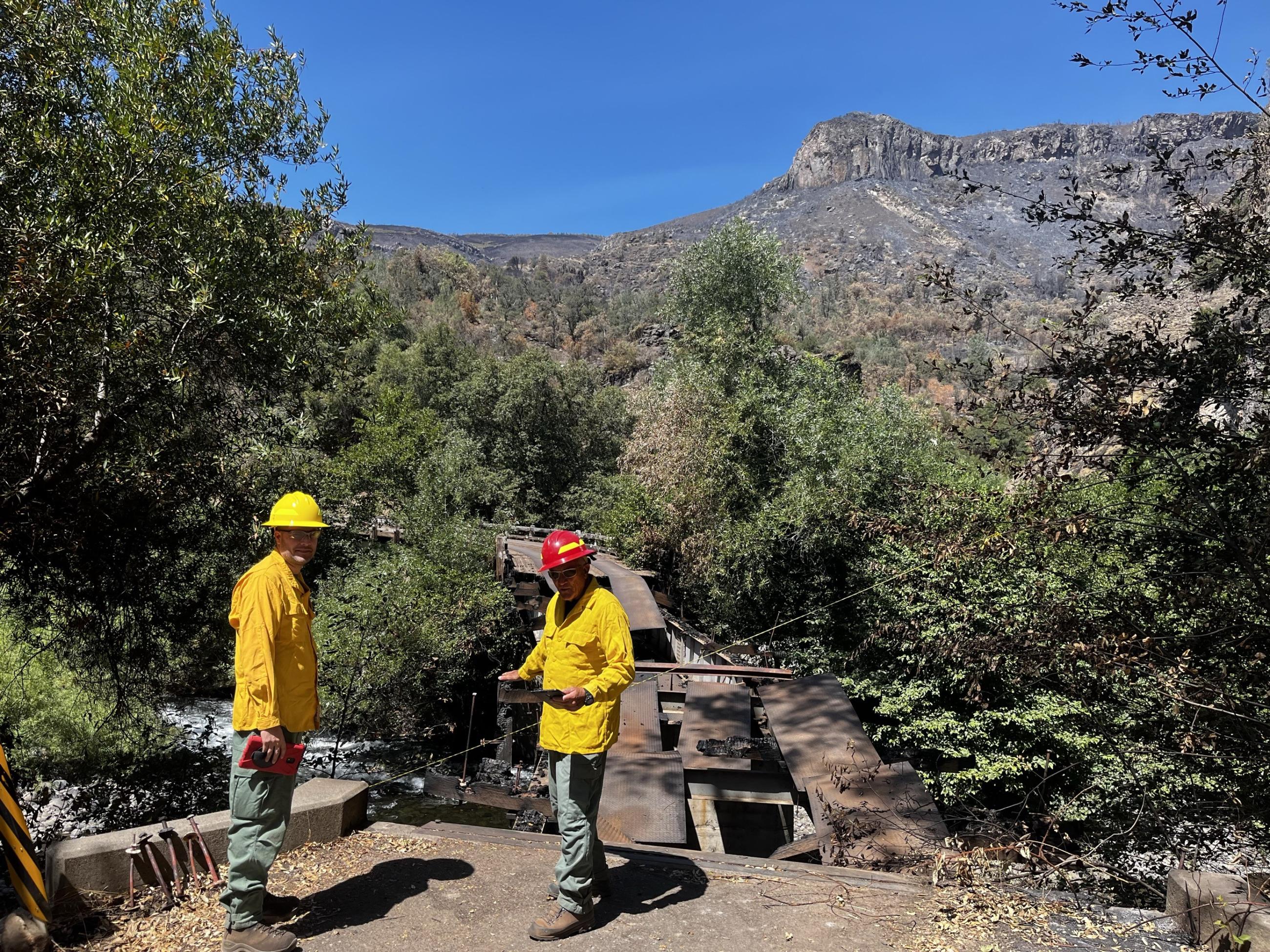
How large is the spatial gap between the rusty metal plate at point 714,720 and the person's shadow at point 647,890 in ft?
7.18

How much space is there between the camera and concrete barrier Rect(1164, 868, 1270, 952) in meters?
3.41

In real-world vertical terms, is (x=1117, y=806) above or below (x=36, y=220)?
below

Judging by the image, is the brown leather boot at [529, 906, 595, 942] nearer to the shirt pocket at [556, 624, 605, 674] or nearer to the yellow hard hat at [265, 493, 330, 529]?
the shirt pocket at [556, 624, 605, 674]

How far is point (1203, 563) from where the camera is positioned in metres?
4.68

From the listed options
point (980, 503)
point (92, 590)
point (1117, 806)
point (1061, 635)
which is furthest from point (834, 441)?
point (92, 590)

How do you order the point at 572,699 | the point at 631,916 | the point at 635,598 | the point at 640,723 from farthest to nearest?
the point at 635,598, the point at 640,723, the point at 631,916, the point at 572,699

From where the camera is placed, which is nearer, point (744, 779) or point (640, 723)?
point (640, 723)

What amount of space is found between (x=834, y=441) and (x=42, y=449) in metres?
15.5

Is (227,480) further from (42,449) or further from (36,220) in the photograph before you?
(36,220)

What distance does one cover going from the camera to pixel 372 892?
4.23 meters

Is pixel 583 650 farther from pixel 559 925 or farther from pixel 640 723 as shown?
pixel 640 723

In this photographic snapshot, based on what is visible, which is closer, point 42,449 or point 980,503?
point 42,449

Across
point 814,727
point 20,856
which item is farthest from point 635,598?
point 20,856

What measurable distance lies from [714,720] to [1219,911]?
175 inches
